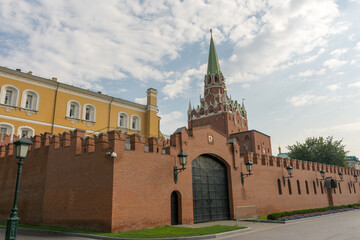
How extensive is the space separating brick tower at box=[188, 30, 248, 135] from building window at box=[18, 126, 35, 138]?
45117 millimetres

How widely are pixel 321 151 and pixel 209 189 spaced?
133 feet

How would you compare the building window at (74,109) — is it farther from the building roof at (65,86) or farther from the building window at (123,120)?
the building window at (123,120)

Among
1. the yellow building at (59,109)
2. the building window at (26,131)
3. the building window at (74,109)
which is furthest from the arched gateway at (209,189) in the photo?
the building window at (26,131)

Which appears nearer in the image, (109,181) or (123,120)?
(109,181)

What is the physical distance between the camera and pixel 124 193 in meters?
13.4

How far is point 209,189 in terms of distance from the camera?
18.8 meters

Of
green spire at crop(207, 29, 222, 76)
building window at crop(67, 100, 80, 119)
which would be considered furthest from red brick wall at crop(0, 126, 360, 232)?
green spire at crop(207, 29, 222, 76)

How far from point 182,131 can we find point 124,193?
5.57 meters

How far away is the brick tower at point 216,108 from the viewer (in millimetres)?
66062

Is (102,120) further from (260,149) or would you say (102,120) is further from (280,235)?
(260,149)

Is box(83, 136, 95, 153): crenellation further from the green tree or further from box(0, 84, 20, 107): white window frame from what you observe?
the green tree

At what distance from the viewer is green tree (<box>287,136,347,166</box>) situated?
1949 inches

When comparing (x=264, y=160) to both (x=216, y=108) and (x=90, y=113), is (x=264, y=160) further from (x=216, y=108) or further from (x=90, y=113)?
(x=216, y=108)

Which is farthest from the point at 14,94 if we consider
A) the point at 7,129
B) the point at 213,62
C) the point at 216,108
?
the point at 213,62
